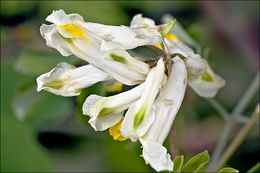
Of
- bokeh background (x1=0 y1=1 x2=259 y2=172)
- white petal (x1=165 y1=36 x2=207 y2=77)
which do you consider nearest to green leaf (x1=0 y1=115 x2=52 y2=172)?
bokeh background (x1=0 y1=1 x2=259 y2=172)

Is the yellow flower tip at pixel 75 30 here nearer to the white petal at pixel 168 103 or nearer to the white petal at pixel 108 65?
the white petal at pixel 108 65

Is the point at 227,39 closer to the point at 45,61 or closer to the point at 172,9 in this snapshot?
the point at 172,9

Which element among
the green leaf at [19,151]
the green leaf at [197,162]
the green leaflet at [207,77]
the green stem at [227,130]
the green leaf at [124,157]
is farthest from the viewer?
the green leaf at [124,157]

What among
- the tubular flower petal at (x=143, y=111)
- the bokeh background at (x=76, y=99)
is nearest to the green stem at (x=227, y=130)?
the bokeh background at (x=76, y=99)

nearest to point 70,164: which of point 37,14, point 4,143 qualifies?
point 4,143

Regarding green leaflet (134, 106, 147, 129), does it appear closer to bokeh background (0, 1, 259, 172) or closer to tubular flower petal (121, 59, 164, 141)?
tubular flower petal (121, 59, 164, 141)

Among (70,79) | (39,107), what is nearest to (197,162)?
(70,79)
